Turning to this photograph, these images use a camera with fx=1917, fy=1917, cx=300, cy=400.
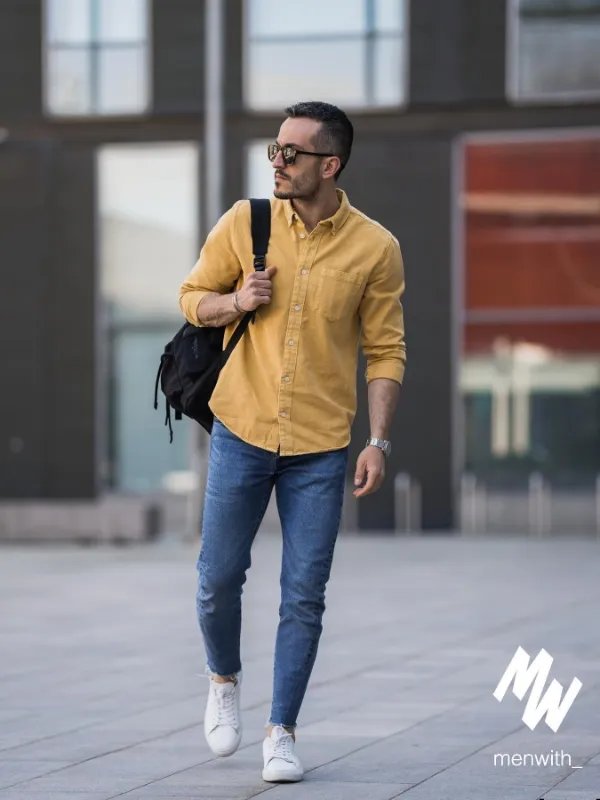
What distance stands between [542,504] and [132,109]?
6875mm

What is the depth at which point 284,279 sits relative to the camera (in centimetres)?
599

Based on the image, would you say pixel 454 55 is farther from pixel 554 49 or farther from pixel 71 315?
pixel 71 315

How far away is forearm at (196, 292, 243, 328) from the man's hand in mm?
595

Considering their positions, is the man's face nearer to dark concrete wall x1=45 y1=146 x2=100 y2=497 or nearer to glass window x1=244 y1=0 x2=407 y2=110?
glass window x1=244 y1=0 x2=407 y2=110

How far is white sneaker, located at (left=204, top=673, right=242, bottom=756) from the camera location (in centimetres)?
623

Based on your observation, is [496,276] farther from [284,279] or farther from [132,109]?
[284,279]

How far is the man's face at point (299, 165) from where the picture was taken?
5.95m

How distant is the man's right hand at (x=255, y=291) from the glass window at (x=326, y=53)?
17.0m

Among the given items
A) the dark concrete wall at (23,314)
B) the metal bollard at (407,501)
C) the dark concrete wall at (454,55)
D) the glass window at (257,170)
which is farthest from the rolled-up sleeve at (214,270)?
the dark concrete wall at (23,314)

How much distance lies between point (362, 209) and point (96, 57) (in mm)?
3831

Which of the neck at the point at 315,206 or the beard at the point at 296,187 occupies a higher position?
the beard at the point at 296,187

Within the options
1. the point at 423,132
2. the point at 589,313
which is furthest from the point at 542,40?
the point at 589,313

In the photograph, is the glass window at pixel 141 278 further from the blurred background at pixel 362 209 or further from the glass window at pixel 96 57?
the glass window at pixel 96 57

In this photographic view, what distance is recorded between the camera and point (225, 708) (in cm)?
623
